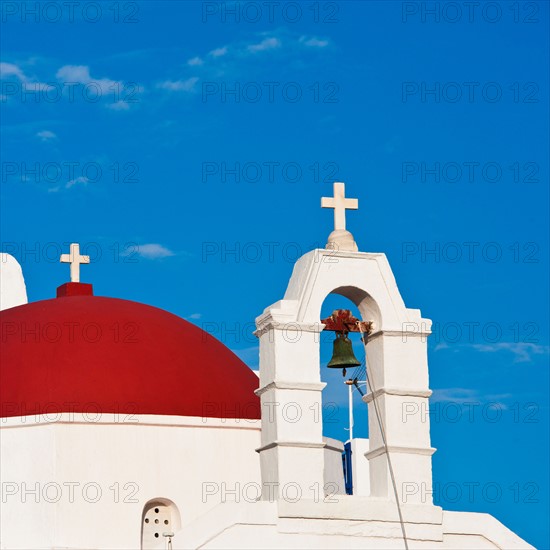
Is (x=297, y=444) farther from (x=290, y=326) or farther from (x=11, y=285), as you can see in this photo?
(x=11, y=285)

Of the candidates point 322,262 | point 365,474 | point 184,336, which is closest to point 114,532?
point 184,336

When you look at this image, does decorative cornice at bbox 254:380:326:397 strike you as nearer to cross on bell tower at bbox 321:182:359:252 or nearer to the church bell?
the church bell

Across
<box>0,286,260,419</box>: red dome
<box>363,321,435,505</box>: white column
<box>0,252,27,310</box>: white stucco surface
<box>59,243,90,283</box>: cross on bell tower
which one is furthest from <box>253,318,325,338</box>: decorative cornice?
<box>0,252,27,310</box>: white stucco surface

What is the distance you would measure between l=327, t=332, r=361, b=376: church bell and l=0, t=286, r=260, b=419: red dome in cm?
268

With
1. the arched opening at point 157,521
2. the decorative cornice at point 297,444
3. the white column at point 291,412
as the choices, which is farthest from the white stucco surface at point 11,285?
the decorative cornice at point 297,444

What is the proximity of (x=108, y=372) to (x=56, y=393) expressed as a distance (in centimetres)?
70

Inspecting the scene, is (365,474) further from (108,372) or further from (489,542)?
(489,542)

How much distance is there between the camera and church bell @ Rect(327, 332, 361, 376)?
15586 millimetres

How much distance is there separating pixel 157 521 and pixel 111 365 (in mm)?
1966

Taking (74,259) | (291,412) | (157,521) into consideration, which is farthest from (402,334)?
(74,259)

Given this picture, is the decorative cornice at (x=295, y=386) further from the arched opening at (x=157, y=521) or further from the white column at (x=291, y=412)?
the arched opening at (x=157, y=521)

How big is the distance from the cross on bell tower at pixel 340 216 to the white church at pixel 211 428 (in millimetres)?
15

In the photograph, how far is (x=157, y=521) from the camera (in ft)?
56.4

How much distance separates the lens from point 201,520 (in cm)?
1385
